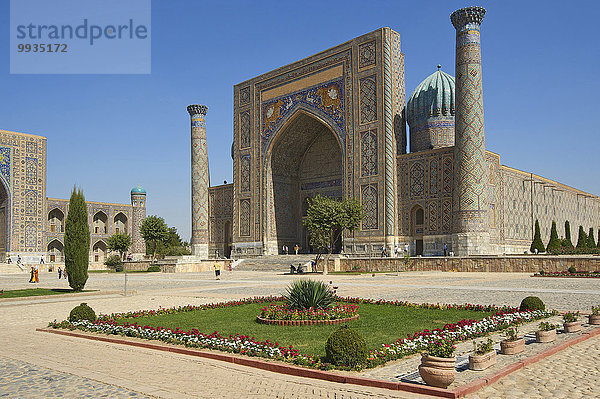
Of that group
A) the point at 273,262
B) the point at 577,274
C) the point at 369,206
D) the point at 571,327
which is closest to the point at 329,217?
the point at 369,206

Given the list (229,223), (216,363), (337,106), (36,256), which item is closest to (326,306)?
(216,363)

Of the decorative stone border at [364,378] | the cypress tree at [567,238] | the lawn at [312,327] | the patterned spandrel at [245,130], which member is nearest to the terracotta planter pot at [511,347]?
the decorative stone border at [364,378]

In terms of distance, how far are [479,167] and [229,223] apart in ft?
65.2

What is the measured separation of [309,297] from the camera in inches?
343

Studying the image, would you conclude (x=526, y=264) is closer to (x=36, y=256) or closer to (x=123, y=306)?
(x=123, y=306)

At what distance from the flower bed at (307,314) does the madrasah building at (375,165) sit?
17.2m

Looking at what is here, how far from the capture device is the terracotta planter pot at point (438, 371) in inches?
177

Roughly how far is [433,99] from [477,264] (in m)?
12.3

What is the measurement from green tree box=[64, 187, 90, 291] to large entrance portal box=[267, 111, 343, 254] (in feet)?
62.6

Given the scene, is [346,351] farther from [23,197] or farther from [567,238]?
[23,197]

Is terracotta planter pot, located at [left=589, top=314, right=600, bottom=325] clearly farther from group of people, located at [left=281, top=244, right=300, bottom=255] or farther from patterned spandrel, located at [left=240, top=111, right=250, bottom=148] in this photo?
patterned spandrel, located at [left=240, top=111, right=250, bottom=148]

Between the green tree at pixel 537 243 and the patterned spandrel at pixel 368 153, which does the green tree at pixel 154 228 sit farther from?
the green tree at pixel 537 243

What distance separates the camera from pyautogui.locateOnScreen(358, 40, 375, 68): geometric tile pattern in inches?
1144

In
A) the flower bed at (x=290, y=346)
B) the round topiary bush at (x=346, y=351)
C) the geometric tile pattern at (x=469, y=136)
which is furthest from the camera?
the geometric tile pattern at (x=469, y=136)
